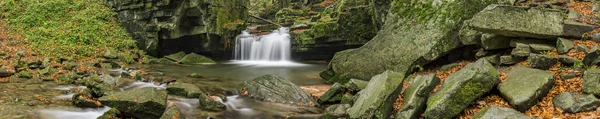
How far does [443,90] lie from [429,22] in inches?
211

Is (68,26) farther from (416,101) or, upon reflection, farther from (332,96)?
(416,101)

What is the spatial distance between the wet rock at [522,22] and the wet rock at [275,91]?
203 inches

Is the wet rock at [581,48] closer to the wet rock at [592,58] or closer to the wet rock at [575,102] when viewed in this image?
the wet rock at [592,58]

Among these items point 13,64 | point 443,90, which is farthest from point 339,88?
point 13,64

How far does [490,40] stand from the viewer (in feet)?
32.6

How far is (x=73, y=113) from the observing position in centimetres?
776

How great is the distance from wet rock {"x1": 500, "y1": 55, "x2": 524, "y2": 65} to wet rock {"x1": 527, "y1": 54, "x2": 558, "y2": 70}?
2.63 ft

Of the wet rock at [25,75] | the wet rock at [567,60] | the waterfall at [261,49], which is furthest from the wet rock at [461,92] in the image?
the waterfall at [261,49]

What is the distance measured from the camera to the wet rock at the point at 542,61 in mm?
7961

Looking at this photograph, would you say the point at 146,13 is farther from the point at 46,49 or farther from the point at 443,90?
the point at 443,90

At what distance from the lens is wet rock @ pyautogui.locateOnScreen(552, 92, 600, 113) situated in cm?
581

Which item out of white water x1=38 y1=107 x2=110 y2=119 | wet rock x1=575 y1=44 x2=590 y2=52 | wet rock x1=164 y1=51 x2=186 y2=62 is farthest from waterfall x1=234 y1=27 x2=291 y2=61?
wet rock x1=575 y1=44 x2=590 y2=52

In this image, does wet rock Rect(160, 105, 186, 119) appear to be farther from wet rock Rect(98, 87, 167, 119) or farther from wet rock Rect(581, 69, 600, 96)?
wet rock Rect(581, 69, 600, 96)

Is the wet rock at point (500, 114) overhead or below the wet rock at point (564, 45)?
below
